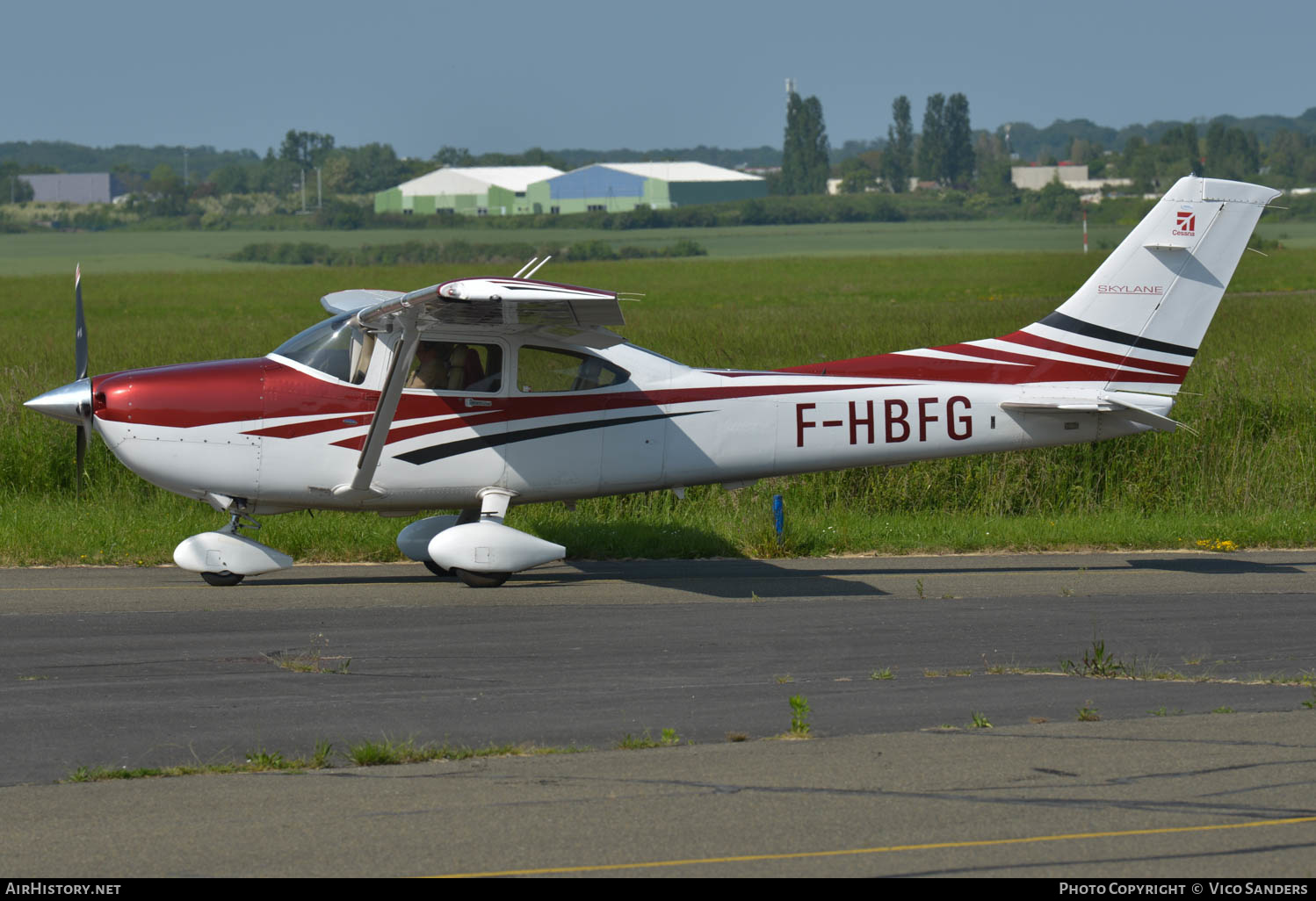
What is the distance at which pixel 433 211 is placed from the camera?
13050 centimetres

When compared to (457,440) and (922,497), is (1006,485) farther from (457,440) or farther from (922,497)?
(457,440)

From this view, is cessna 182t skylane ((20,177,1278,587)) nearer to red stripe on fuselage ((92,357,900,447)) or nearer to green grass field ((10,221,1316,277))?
red stripe on fuselage ((92,357,900,447))

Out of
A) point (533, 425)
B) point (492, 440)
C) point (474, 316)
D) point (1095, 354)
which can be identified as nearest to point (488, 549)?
point (492, 440)

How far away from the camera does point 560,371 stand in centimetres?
1105

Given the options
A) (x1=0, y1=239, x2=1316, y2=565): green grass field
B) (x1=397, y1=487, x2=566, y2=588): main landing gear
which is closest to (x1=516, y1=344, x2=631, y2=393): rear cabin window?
(x1=397, y1=487, x2=566, y2=588): main landing gear

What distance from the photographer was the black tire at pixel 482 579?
35.6 ft

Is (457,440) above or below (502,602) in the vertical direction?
above

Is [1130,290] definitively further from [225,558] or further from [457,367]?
[225,558]

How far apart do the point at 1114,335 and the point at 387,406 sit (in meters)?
5.83

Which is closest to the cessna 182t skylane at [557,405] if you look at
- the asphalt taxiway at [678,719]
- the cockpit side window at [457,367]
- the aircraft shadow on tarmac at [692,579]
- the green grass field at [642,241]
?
the cockpit side window at [457,367]

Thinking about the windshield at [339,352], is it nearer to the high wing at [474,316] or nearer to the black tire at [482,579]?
the high wing at [474,316]

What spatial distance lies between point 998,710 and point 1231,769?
1.33 m

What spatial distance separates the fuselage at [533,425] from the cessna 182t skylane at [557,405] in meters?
0.02
